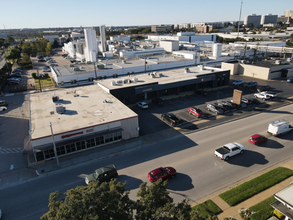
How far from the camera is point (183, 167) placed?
21.1 meters

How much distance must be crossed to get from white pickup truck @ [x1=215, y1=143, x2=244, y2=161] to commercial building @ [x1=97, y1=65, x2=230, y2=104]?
19.7 meters

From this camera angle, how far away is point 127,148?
2478 centimetres

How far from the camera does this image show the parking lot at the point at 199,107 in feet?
98.6

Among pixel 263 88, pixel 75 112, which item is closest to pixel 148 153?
pixel 75 112

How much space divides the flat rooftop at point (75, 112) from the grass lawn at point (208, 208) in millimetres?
13887

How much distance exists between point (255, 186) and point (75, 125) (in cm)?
1958

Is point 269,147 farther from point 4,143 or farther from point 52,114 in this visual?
point 4,143

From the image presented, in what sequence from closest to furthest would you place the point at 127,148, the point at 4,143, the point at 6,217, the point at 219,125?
the point at 6,217
the point at 127,148
the point at 4,143
the point at 219,125

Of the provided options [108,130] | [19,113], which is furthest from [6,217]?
[19,113]

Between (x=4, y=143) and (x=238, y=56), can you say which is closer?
(x=4, y=143)

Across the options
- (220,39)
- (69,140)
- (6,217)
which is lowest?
(6,217)

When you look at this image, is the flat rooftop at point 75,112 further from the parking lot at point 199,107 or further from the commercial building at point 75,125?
the parking lot at point 199,107

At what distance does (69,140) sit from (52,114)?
630cm

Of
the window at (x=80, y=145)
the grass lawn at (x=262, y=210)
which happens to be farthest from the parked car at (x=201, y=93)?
the grass lawn at (x=262, y=210)
